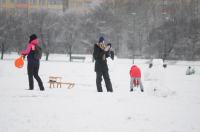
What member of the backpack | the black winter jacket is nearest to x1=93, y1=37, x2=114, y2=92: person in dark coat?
the black winter jacket

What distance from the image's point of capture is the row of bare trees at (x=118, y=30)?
226ft

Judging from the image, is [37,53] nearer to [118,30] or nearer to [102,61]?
[102,61]

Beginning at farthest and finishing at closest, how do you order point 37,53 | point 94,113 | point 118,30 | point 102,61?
1. point 118,30
2. point 102,61
3. point 37,53
4. point 94,113

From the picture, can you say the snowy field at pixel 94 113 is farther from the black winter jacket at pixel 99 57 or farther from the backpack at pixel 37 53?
the black winter jacket at pixel 99 57

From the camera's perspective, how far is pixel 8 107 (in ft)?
31.3

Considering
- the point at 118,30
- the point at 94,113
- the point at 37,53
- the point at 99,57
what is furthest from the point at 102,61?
the point at 118,30

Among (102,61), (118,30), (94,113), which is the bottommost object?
(94,113)

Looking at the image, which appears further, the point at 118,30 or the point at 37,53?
the point at 118,30

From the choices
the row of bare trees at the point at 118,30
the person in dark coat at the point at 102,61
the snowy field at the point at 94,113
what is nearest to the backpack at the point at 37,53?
the person in dark coat at the point at 102,61

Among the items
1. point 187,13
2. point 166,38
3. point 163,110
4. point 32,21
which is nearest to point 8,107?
point 163,110

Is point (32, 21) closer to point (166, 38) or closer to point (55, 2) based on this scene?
point (166, 38)

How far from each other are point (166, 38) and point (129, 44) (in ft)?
38.2

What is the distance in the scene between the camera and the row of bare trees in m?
68.8

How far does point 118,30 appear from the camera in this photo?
76938 mm
